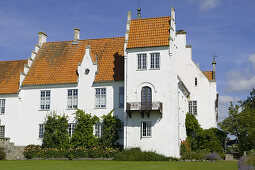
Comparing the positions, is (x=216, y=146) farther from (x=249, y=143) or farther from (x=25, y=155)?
(x=25, y=155)

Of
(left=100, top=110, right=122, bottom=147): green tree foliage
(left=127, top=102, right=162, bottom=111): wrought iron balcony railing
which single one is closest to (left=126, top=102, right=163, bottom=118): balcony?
(left=127, top=102, right=162, bottom=111): wrought iron balcony railing

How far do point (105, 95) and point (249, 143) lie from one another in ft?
56.0

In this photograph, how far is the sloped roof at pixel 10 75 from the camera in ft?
137

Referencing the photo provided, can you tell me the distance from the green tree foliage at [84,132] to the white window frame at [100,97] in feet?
5.08

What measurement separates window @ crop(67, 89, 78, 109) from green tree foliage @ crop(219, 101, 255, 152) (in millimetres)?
16979

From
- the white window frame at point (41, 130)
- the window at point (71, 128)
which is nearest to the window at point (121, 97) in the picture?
the window at point (71, 128)

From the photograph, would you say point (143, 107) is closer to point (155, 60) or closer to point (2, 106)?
point (155, 60)

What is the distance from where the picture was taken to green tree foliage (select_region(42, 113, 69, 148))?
37.5 metres

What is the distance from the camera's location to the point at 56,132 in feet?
123

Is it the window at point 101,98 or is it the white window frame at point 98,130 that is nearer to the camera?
the white window frame at point 98,130

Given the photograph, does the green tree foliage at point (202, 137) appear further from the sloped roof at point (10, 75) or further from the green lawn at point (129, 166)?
the sloped roof at point (10, 75)

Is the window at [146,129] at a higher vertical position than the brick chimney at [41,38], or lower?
lower

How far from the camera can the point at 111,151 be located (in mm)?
34719

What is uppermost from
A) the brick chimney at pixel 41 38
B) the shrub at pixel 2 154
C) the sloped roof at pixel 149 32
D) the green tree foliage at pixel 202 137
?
the brick chimney at pixel 41 38
